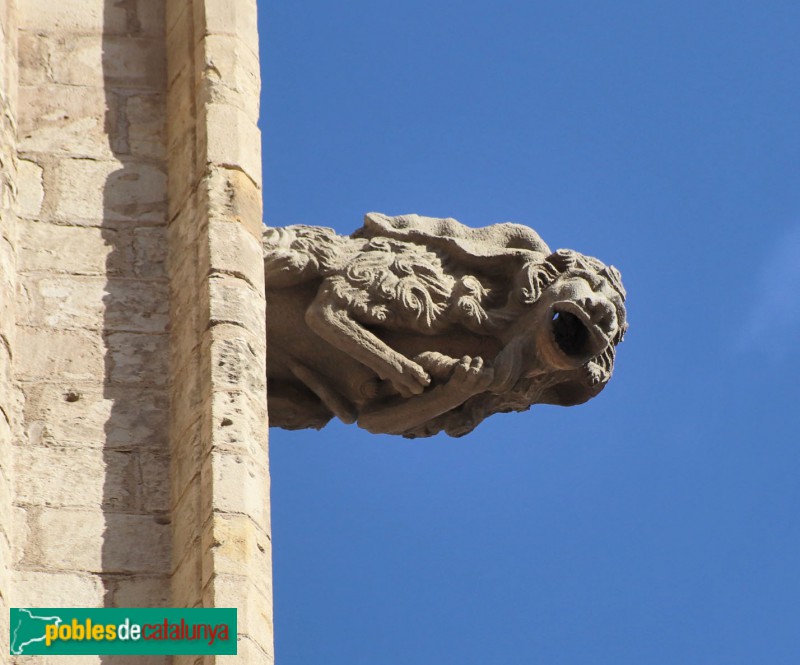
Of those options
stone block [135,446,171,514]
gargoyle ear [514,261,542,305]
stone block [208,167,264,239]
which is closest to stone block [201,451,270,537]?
stone block [135,446,171,514]

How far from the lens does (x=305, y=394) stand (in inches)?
387

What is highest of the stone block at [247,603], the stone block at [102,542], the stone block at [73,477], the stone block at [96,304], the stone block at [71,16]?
the stone block at [71,16]

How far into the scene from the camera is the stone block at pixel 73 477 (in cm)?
833

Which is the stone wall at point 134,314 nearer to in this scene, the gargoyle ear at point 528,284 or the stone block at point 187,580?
Result: the stone block at point 187,580

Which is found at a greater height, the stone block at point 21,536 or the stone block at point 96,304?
the stone block at point 96,304

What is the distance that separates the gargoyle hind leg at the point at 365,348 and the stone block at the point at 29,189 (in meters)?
1.06

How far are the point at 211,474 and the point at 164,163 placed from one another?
1.41m

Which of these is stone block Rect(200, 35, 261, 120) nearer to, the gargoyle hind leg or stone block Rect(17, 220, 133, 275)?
stone block Rect(17, 220, 133, 275)

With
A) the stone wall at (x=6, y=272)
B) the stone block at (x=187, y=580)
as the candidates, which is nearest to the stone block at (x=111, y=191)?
the stone wall at (x=6, y=272)

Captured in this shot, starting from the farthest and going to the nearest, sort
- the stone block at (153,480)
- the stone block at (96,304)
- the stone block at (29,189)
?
the stone block at (29,189) → the stone block at (96,304) → the stone block at (153,480)

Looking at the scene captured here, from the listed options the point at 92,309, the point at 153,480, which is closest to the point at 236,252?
the point at 92,309

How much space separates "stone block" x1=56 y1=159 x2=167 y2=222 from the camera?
29.5 feet

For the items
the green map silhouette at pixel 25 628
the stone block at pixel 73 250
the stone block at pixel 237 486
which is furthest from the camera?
the stone block at pixel 73 250

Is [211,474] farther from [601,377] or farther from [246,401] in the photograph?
[601,377]
